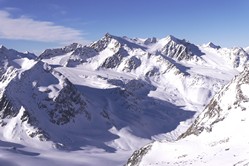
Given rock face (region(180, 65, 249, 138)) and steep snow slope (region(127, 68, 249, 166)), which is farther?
rock face (region(180, 65, 249, 138))

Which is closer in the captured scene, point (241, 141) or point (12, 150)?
point (241, 141)

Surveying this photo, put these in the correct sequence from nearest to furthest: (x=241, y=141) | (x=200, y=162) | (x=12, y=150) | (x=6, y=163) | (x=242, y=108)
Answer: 1. (x=200, y=162)
2. (x=241, y=141)
3. (x=242, y=108)
4. (x=6, y=163)
5. (x=12, y=150)

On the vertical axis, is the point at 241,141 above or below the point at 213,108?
below

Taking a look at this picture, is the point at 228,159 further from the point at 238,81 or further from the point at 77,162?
the point at 77,162

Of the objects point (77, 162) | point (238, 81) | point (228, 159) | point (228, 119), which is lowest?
point (228, 159)

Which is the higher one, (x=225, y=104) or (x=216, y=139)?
(x=225, y=104)

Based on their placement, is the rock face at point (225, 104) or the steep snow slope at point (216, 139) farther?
the rock face at point (225, 104)

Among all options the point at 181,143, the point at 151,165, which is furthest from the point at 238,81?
the point at 151,165

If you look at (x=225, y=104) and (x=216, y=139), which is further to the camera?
(x=225, y=104)
